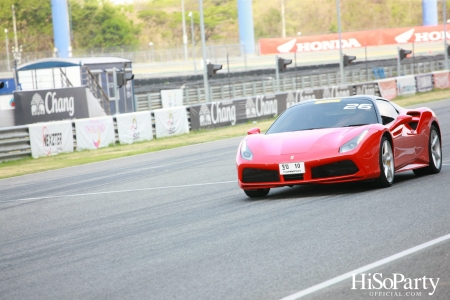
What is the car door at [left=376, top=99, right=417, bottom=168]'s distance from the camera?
10.6 meters

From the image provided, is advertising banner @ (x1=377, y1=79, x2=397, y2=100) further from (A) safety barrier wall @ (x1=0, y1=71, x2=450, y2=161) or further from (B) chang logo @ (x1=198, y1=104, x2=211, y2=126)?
(B) chang logo @ (x1=198, y1=104, x2=211, y2=126)

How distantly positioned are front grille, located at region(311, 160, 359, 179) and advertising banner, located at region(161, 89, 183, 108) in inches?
1336

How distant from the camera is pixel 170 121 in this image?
28109 millimetres

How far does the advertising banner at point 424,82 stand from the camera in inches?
1743

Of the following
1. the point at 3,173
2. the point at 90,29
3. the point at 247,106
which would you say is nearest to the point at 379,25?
the point at 90,29

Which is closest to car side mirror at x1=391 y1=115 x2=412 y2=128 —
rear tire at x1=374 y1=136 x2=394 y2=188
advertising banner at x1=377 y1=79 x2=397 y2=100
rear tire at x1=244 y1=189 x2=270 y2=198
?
rear tire at x1=374 y1=136 x2=394 y2=188

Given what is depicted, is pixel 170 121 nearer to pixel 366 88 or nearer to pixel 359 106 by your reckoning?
pixel 366 88

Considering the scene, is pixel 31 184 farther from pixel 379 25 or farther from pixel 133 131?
pixel 379 25

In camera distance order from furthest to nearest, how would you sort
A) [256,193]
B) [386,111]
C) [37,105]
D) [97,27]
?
1. [97,27]
2. [37,105]
3. [386,111]
4. [256,193]

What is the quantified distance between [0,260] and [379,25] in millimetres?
134896

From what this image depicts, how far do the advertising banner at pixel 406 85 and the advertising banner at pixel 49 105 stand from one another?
18397mm

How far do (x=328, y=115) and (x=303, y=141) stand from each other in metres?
0.93

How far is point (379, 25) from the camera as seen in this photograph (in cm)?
13712

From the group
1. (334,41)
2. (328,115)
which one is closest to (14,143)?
(328,115)
